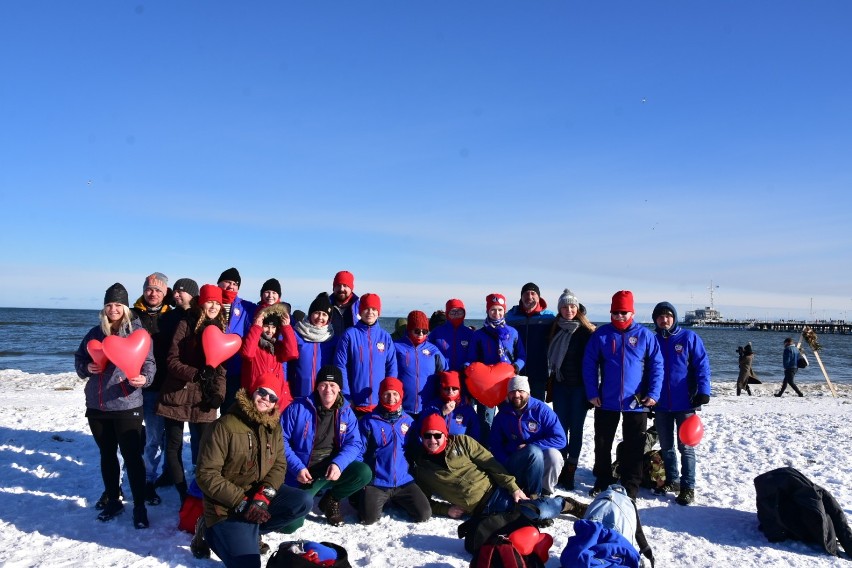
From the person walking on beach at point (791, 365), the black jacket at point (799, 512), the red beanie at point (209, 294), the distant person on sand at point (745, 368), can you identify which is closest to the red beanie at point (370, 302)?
the red beanie at point (209, 294)

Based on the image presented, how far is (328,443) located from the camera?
5.02m

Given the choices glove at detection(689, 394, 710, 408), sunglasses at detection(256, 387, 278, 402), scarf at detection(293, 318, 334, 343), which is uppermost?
scarf at detection(293, 318, 334, 343)

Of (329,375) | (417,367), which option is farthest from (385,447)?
(417,367)

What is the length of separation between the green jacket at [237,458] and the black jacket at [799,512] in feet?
13.1

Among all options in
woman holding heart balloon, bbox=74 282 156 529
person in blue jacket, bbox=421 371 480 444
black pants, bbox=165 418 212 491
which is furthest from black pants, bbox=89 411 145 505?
person in blue jacket, bbox=421 371 480 444

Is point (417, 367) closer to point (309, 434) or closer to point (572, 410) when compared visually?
point (309, 434)

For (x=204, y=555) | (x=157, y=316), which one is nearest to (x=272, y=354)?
(x=157, y=316)

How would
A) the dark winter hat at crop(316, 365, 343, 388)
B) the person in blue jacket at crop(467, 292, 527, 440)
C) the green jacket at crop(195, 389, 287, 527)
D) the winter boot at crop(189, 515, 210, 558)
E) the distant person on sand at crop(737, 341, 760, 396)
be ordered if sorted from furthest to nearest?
the distant person on sand at crop(737, 341, 760, 396) < the person in blue jacket at crop(467, 292, 527, 440) < the dark winter hat at crop(316, 365, 343, 388) < the winter boot at crop(189, 515, 210, 558) < the green jacket at crop(195, 389, 287, 527)

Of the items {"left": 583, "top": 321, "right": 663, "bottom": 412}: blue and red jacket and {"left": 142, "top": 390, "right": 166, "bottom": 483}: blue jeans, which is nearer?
{"left": 142, "top": 390, "right": 166, "bottom": 483}: blue jeans

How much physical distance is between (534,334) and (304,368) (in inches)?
105

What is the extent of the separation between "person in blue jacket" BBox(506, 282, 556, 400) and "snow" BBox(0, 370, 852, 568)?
48.2 inches

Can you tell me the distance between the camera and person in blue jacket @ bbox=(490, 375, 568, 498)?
17.1ft

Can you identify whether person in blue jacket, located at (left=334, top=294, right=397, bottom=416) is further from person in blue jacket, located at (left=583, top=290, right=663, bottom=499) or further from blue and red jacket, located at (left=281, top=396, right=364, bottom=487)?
person in blue jacket, located at (left=583, top=290, right=663, bottom=499)

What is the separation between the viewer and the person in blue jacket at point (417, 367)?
584 cm
